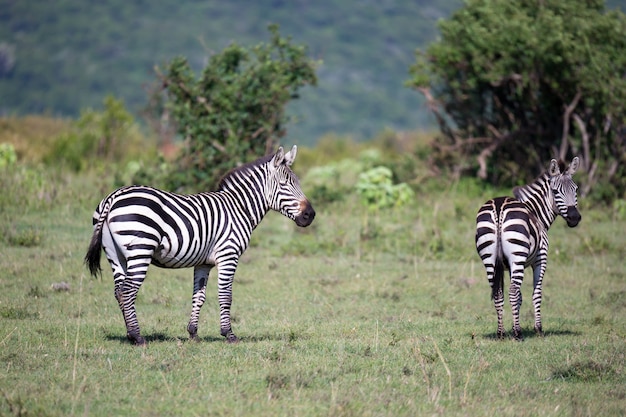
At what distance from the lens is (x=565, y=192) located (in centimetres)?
1009

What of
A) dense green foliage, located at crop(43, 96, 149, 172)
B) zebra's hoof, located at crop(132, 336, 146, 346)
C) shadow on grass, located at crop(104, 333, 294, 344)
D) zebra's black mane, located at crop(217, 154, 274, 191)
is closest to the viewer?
zebra's hoof, located at crop(132, 336, 146, 346)

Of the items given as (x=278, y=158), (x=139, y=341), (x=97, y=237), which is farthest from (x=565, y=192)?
(x=97, y=237)

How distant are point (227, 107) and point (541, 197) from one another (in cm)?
1045

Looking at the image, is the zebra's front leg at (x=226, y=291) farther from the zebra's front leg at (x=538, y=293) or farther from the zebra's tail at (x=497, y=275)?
the zebra's front leg at (x=538, y=293)

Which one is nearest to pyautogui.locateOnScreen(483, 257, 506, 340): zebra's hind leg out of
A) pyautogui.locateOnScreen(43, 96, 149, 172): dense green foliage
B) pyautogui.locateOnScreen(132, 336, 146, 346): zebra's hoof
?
pyautogui.locateOnScreen(132, 336, 146, 346): zebra's hoof

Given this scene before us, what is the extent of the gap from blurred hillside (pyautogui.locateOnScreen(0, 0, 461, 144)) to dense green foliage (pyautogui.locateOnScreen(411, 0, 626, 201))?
4864 centimetres

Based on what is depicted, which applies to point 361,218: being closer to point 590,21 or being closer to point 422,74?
point 422,74

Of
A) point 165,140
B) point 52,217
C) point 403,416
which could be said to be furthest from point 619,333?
point 165,140

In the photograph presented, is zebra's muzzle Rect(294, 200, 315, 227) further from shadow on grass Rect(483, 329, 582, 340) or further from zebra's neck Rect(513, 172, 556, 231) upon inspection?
zebra's neck Rect(513, 172, 556, 231)

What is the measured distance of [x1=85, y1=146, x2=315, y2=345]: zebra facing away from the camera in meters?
8.25

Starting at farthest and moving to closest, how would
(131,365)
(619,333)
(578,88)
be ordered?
1. (578,88)
2. (619,333)
3. (131,365)

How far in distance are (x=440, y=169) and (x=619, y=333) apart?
43.8ft

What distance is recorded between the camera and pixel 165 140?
32.2m

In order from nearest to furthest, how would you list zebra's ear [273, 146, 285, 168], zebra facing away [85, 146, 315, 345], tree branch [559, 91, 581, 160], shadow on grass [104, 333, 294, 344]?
zebra facing away [85, 146, 315, 345], shadow on grass [104, 333, 294, 344], zebra's ear [273, 146, 285, 168], tree branch [559, 91, 581, 160]
